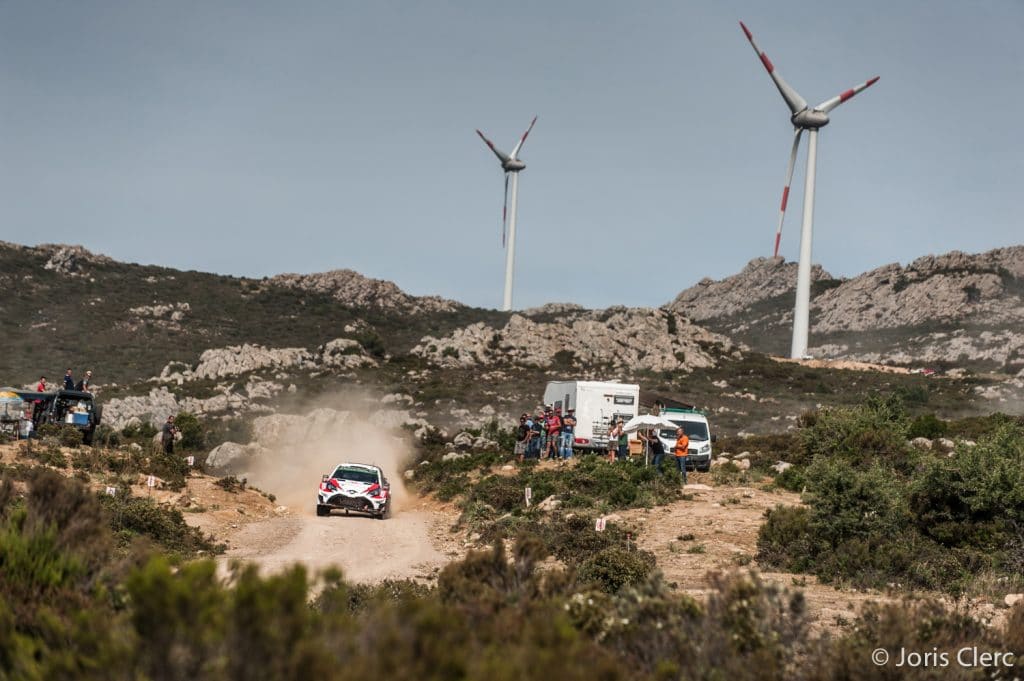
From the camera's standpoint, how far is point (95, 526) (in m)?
7.40

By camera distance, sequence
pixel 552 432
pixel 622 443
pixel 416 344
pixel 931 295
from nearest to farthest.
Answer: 1. pixel 622 443
2. pixel 552 432
3. pixel 416 344
4. pixel 931 295

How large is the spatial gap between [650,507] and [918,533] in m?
7.03

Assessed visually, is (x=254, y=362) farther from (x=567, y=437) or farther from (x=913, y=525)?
(x=913, y=525)

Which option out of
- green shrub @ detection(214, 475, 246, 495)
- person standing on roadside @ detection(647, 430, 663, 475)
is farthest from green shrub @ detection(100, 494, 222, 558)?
person standing on roadside @ detection(647, 430, 663, 475)

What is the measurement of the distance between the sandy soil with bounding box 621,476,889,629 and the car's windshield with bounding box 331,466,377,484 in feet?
25.9

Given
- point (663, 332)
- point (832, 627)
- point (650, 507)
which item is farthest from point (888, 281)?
point (832, 627)

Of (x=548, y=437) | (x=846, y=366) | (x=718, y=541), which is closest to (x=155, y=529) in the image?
(x=718, y=541)

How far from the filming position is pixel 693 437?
1253 inches

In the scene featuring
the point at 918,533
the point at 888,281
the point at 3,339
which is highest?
the point at 888,281

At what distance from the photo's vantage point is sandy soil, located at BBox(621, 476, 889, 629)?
12203mm

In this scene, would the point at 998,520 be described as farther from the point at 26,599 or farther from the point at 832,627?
the point at 26,599

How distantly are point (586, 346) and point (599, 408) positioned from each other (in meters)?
43.3

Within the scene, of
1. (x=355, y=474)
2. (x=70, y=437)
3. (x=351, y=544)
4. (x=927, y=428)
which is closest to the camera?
(x=351, y=544)

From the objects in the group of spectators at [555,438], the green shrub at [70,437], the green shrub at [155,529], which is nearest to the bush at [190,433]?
the green shrub at [70,437]
